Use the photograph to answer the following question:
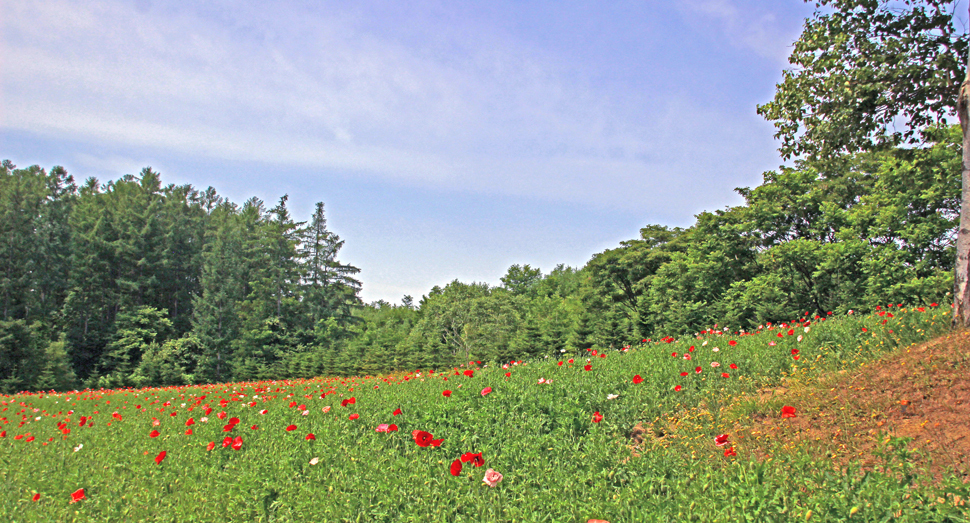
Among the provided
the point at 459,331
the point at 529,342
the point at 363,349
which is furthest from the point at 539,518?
the point at 459,331

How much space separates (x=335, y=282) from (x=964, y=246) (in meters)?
45.3

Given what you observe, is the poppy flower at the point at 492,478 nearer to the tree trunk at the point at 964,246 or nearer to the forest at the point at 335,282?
the tree trunk at the point at 964,246

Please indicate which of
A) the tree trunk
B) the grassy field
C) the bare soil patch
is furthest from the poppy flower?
the tree trunk

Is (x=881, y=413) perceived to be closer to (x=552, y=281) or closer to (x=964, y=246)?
(x=964, y=246)

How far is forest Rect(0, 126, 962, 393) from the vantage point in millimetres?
23000

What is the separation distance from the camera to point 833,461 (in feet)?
11.8

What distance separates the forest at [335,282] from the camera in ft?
75.5

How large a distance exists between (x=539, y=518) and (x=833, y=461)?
215 centimetres

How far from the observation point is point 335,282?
46.9 meters

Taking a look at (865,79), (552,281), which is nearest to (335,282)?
(552,281)

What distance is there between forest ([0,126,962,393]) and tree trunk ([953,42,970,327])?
48.6ft

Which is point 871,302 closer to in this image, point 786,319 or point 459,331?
point 786,319

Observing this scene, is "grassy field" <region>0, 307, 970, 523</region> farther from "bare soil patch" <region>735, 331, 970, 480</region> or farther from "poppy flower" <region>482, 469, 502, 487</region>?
"poppy flower" <region>482, 469, 502, 487</region>

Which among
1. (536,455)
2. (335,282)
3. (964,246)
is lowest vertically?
(536,455)
